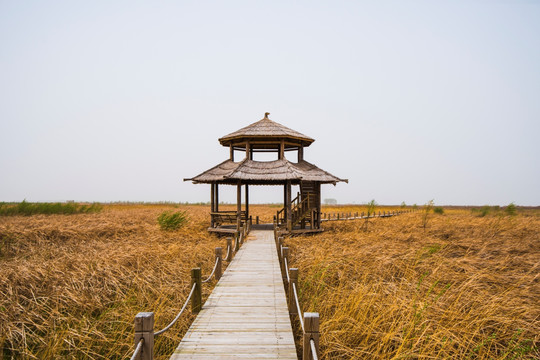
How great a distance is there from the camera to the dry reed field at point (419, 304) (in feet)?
15.6

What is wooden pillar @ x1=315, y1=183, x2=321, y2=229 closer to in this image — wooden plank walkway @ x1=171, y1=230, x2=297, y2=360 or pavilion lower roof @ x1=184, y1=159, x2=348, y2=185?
pavilion lower roof @ x1=184, y1=159, x2=348, y2=185

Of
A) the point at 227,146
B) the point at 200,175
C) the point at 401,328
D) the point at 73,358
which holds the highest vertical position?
the point at 227,146

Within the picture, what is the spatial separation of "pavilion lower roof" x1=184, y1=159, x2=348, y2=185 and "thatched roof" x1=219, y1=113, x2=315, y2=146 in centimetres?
120

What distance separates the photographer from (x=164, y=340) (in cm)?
542

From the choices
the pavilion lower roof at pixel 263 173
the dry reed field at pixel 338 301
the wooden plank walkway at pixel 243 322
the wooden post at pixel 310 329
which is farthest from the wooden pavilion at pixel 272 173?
the wooden post at pixel 310 329

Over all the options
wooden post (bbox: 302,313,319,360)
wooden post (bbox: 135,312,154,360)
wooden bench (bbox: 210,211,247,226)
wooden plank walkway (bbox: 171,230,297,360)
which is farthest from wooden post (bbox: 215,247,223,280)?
wooden bench (bbox: 210,211,247,226)

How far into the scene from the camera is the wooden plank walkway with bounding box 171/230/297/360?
14.2 ft

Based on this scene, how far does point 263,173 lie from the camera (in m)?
15.5

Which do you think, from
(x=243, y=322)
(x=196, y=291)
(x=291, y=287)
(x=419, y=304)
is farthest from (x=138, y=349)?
(x=419, y=304)

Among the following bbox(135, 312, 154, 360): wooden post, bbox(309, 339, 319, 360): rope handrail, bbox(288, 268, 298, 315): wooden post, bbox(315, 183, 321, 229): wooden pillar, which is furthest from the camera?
bbox(315, 183, 321, 229): wooden pillar

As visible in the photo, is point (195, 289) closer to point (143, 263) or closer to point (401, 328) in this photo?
point (401, 328)

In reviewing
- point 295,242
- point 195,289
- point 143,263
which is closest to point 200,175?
point 295,242

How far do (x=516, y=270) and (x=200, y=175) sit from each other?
43.5ft

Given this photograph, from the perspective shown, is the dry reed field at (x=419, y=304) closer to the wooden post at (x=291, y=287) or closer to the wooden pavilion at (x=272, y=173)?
the wooden post at (x=291, y=287)
